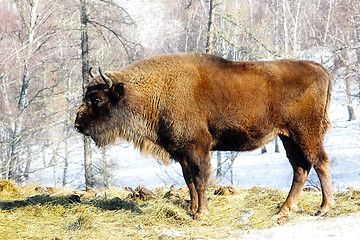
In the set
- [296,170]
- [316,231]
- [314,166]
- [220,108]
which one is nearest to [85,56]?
[220,108]

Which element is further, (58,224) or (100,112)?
(100,112)

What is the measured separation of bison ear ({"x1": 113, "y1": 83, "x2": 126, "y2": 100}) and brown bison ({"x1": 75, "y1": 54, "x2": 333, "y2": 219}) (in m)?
0.02

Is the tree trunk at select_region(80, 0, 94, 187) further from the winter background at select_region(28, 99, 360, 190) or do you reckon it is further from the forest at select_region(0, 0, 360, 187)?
the winter background at select_region(28, 99, 360, 190)

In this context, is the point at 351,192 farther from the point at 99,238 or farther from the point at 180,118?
the point at 99,238

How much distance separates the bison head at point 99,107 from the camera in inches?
241

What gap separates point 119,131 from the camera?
634cm

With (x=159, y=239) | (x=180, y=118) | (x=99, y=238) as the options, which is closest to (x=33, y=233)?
(x=99, y=238)

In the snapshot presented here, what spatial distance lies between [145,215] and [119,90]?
2.01m

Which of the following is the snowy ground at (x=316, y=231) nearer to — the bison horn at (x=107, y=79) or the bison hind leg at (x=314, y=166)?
the bison hind leg at (x=314, y=166)

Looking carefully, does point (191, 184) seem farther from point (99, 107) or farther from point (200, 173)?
point (99, 107)

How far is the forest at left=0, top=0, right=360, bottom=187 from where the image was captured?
50.2 ft

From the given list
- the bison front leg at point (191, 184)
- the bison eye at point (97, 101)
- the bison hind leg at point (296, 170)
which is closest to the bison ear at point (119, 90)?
the bison eye at point (97, 101)

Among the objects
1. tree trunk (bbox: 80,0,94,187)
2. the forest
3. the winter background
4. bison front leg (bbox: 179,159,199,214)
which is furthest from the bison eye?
the winter background

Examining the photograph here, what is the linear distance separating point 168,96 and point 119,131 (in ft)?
3.64
